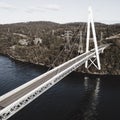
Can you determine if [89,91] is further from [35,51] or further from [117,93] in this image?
[35,51]

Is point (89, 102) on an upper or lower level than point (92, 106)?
upper

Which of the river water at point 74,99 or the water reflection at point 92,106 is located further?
the water reflection at point 92,106

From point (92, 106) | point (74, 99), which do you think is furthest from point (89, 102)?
point (74, 99)

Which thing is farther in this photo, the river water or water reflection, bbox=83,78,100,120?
water reflection, bbox=83,78,100,120

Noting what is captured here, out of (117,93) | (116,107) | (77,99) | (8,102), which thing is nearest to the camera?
(8,102)

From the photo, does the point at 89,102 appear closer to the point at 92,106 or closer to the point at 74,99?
the point at 92,106

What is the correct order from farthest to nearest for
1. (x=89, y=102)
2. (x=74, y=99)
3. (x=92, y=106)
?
(x=74, y=99), (x=89, y=102), (x=92, y=106)

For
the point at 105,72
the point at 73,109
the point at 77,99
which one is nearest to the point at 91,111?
the point at 73,109

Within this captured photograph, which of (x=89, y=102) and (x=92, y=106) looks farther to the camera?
(x=89, y=102)
